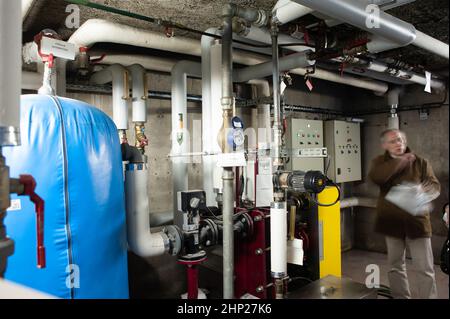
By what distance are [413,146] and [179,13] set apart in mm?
3557

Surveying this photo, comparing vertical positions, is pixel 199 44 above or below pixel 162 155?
above

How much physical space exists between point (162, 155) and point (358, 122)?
9.32 feet

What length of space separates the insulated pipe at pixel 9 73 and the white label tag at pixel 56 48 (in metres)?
0.68

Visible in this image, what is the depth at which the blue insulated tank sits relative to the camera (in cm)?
121

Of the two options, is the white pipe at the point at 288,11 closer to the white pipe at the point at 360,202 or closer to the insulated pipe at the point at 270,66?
the insulated pipe at the point at 270,66

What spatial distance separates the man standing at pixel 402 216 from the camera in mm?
1656

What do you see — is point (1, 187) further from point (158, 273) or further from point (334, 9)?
point (158, 273)

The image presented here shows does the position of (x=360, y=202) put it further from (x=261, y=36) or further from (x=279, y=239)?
(x=261, y=36)

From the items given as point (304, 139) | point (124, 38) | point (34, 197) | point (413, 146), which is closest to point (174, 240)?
point (34, 197)

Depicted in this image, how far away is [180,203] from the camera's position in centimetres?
181

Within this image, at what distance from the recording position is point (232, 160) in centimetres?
165
